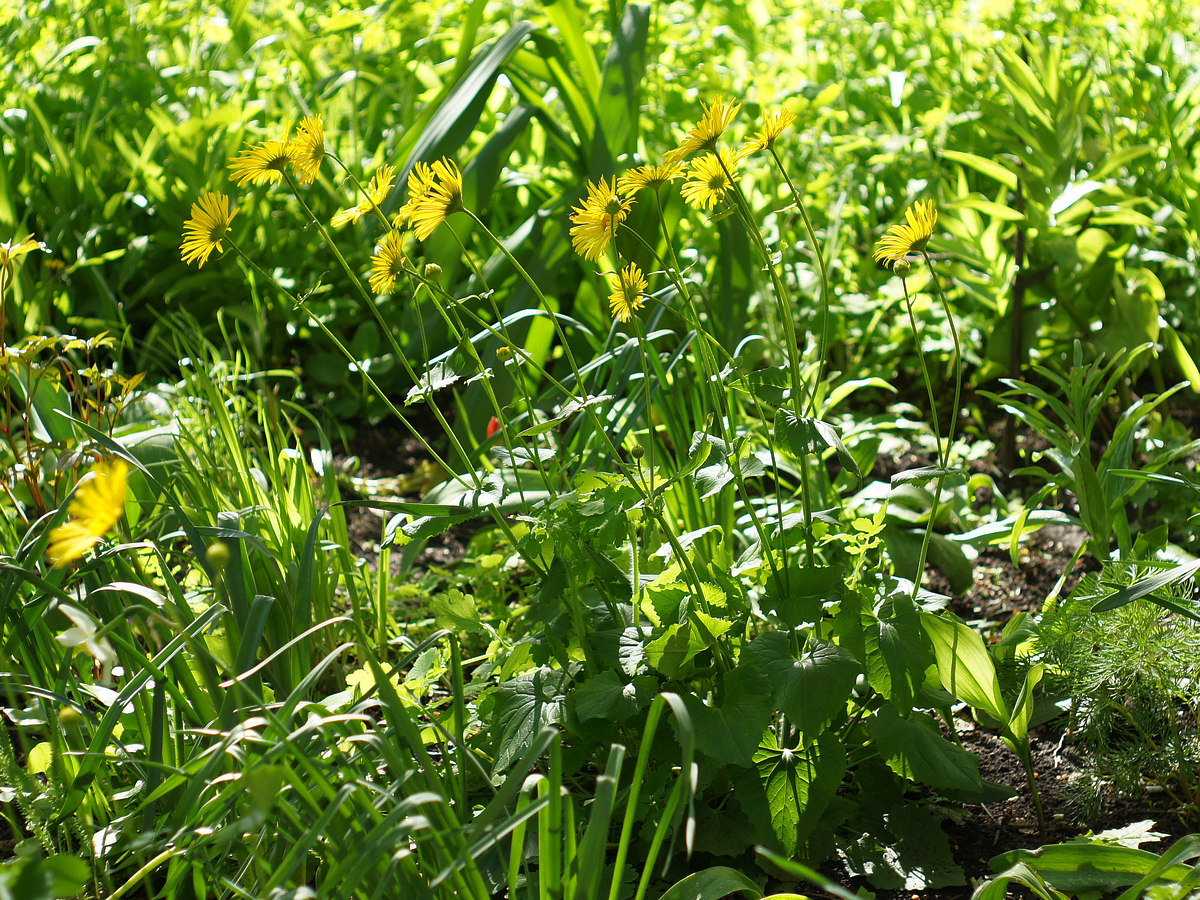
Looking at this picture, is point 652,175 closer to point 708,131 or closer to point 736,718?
point 708,131

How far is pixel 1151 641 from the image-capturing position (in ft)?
3.61

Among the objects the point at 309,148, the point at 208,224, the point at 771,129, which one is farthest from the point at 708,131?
the point at 208,224

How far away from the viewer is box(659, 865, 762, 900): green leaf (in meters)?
0.95

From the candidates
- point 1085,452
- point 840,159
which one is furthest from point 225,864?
point 840,159

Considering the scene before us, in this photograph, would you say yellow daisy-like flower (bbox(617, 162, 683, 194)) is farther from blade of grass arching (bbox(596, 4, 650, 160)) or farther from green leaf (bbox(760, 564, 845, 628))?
blade of grass arching (bbox(596, 4, 650, 160))

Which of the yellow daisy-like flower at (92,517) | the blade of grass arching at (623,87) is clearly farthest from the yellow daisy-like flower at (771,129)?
the blade of grass arching at (623,87)

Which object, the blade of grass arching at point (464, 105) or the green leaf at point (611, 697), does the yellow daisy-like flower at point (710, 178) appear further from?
the blade of grass arching at point (464, 105)

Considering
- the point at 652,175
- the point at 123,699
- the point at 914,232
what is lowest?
the point at 123,699

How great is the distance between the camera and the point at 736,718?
102 cm

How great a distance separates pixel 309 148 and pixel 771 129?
1.52 ft

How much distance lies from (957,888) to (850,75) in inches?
98.1

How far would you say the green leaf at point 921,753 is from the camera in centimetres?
104

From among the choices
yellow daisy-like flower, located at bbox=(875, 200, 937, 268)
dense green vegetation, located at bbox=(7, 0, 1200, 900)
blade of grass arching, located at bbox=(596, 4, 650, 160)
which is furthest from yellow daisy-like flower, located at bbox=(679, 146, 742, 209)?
blade of grass arching, located at bbox=(596, 4, 650, 160)

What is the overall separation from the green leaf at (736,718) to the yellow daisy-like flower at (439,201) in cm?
56
